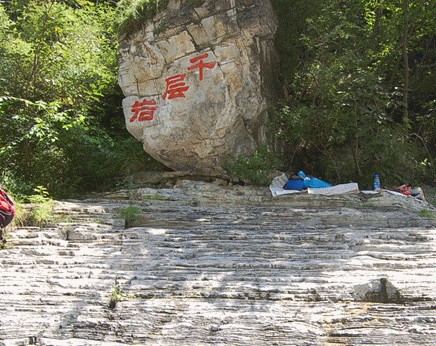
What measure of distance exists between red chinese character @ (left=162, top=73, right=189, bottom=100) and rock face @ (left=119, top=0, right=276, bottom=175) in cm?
2

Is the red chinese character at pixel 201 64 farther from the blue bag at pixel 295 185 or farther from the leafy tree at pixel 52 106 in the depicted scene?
the blue bag at pixel 295 185

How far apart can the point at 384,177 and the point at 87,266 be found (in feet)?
Answer: 19.6

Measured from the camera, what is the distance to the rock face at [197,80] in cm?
823

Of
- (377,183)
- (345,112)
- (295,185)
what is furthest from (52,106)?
(377,183)

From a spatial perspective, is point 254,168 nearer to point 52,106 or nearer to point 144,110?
point 144,110

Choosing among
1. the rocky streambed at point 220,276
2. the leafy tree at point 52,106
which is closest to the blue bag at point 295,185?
the rocky streambed at point 220,276

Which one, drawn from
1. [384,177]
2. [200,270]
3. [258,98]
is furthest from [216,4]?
[200,270]

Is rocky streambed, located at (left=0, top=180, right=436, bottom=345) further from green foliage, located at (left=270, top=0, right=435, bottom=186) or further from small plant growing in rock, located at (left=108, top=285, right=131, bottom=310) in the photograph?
green foliage, located at (left=270, top=0, right=435, bottom=186)

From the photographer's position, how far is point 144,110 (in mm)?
8656

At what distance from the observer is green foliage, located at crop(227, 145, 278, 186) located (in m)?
8.20

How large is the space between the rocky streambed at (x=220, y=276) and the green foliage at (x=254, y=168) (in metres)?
1.13

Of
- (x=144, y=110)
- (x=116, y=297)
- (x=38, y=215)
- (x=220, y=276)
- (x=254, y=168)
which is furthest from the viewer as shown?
(x=144, y=110)

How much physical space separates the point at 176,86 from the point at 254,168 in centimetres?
209

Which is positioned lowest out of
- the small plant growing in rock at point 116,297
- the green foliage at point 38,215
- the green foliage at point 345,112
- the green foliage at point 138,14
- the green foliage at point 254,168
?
the small plant growing in rock at point 116,297
